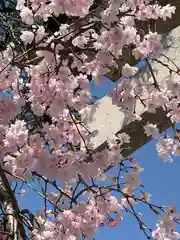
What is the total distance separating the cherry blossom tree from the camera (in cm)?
148

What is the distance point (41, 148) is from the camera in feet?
5.24

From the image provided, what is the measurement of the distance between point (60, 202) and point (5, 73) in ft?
2.04

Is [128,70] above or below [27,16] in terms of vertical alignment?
below

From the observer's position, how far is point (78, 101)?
1649 mm

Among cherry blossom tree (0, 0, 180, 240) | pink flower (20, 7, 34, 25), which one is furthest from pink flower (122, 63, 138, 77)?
pink flower (20, 7, 34, 25)

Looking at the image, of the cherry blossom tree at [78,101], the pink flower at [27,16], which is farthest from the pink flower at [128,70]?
the pink flower at [27,16]

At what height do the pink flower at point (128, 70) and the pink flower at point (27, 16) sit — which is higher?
the pink flower at point (27, 16)

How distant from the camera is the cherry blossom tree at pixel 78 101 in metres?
1.48

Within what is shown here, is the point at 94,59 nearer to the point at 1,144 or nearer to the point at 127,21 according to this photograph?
the point at 127,21

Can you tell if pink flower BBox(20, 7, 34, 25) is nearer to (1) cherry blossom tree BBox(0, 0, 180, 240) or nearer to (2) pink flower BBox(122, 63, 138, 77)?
(1) cherry blossom tree BBox(0, 0, 180, 240)

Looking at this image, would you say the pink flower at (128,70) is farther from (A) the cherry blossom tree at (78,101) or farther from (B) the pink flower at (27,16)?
(B) the pink flower at (27,16)

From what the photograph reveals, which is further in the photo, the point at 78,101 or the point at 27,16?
the point at 78,101

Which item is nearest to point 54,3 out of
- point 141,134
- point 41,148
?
point 41,148

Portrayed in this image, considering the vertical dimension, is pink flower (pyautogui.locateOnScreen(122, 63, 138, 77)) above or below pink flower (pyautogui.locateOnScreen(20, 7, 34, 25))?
below
